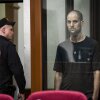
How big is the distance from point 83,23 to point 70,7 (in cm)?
23

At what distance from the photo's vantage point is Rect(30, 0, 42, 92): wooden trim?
3.40 metres

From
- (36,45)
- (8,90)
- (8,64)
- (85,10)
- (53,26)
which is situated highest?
(85,10)

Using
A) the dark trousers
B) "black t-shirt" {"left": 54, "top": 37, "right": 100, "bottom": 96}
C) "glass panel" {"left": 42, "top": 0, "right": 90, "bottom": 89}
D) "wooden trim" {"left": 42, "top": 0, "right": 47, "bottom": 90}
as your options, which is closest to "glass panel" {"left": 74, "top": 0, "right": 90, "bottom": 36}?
"glass panel" {"left": 42, "top": 0, "right": 90, "bottom": 89}

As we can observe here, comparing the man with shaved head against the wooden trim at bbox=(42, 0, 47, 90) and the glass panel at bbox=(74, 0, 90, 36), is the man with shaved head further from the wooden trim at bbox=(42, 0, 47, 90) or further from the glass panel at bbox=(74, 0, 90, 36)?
the wooden trim at bbox=(42, 0, 47, 90)

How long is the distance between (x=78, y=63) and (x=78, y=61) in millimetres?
23

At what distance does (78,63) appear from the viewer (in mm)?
3266

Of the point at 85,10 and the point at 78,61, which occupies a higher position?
the point at 85,10

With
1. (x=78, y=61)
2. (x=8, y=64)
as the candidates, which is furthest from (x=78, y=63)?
(x=8, y=64)

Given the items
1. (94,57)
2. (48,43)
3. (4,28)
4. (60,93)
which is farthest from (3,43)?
(60,93)

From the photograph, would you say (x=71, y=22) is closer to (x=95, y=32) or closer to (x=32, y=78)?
(x=95, y=32)

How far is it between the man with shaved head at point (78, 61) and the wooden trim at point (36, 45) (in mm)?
228

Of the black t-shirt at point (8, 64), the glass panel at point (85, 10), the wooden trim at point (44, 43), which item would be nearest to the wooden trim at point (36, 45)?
the wooden trim at point (44, 43)

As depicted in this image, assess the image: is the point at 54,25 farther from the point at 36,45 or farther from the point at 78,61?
the point at 78,61

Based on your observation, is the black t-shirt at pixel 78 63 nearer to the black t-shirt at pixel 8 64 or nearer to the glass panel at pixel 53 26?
the glass panel at pixel 53 26
